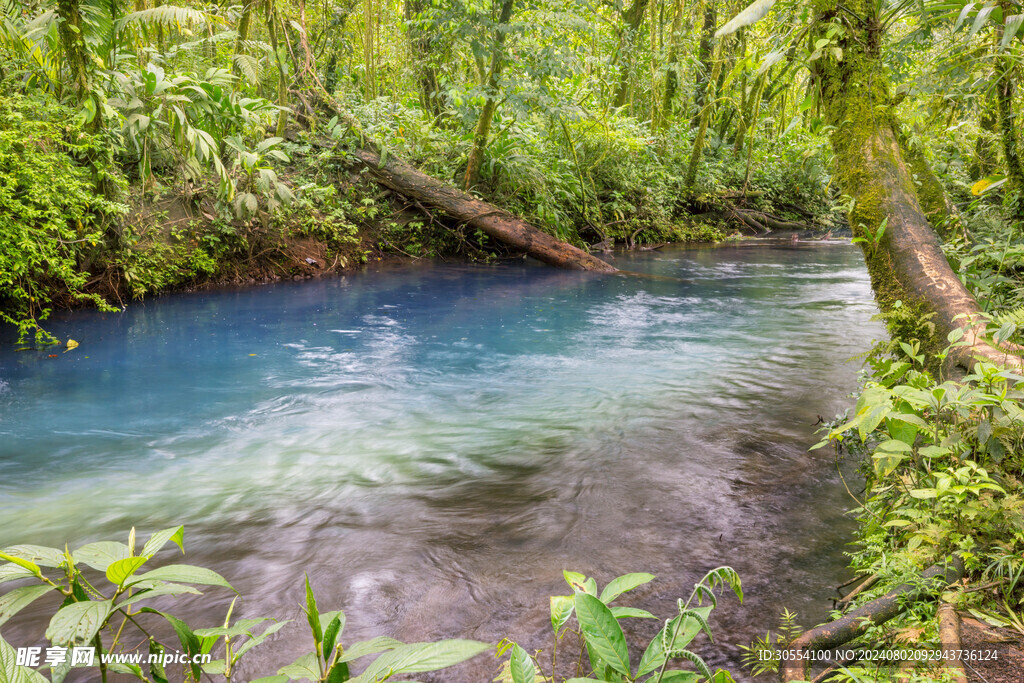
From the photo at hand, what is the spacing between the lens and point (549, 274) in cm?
1198

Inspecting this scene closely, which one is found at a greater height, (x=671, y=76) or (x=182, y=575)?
(x=671, y=76)

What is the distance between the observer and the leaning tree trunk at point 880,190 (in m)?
3.52

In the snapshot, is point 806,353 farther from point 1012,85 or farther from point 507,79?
point 507,79

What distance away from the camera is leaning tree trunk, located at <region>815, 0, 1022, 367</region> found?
3520mm

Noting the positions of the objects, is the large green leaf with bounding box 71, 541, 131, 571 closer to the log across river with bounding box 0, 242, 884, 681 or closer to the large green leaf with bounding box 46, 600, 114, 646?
the large green leaf with bounding box 46, 600, 114, 646

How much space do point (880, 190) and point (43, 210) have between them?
25.3 ft

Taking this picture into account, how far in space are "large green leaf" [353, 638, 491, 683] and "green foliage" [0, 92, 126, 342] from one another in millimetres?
7044

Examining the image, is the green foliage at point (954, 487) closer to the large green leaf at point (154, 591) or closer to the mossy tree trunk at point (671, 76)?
the large green leaf at point (154, 591)

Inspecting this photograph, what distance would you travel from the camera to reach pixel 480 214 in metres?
12.5

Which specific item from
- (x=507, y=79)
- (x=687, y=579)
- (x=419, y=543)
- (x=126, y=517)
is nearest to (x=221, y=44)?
(x=507, y=79)

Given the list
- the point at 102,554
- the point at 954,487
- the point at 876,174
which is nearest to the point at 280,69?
the point at 876,174

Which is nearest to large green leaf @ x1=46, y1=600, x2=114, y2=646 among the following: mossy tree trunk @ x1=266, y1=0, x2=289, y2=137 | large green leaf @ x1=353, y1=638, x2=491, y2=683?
large green leaf @ x1=353, y1=638, x2=491, y2=683

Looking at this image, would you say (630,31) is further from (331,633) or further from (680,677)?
(331,633)

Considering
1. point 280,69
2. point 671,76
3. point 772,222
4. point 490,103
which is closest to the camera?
point 280,69
